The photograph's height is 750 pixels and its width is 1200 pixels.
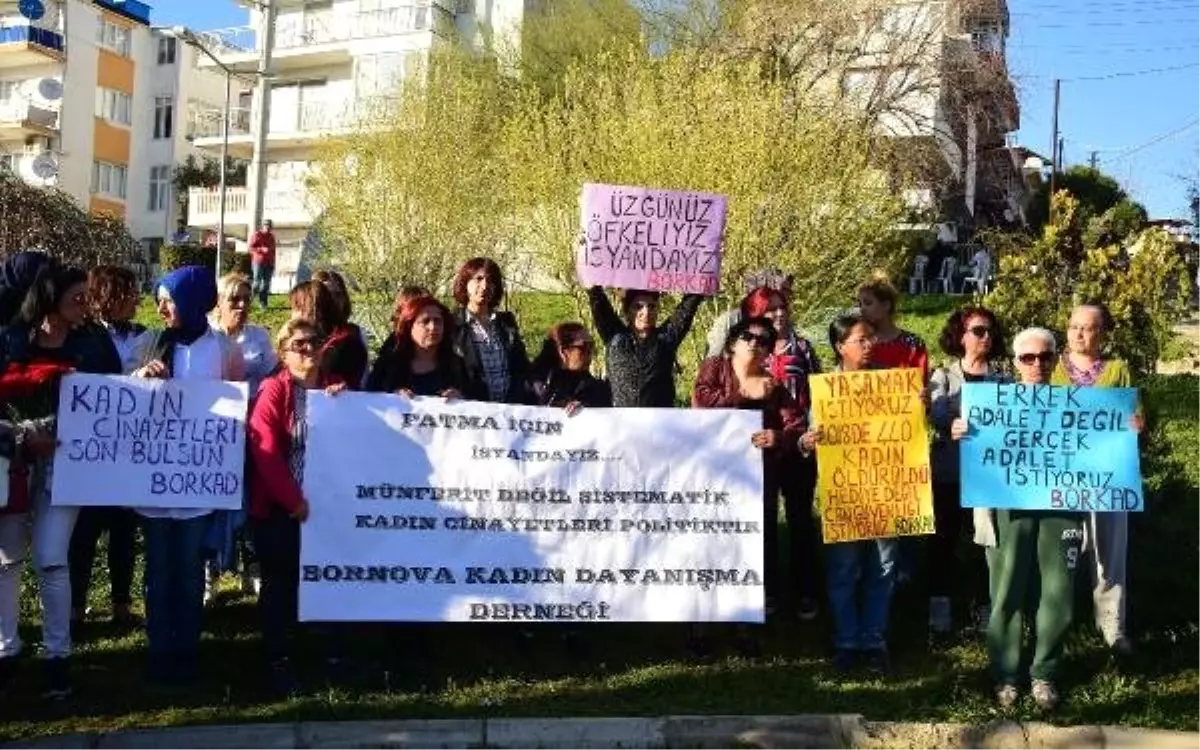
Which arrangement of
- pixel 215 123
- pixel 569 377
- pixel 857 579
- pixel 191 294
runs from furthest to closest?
pixel 215 123 < pixel 569 377 < pixel 857 579 < pixel 191 294

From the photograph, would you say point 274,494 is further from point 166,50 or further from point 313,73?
point 166,50

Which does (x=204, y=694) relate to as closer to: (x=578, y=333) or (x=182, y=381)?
(x=182, y=381)

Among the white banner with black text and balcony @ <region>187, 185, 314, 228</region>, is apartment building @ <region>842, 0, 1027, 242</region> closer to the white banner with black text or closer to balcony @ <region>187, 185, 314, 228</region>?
Result: the white banner with black text

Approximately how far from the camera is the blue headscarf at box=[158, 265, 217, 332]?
576 cm

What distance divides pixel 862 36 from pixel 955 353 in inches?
741

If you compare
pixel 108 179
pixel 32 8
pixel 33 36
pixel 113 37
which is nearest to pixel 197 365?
pixel 32 8

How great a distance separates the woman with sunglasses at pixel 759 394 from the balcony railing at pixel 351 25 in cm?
3463

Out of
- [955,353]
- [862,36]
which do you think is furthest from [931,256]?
[955,353]

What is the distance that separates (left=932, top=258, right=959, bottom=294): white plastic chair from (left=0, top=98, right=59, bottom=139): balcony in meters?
36.8

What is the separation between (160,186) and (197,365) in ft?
165

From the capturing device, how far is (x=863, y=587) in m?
6.03

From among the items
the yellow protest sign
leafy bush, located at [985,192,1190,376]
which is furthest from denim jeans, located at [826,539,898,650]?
leafy bush, located at [985,192,1190,376]

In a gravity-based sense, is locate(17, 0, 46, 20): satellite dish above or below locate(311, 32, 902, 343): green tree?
above

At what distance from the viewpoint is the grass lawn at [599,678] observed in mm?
5496
